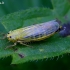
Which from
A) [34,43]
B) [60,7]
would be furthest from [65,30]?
[34,43]

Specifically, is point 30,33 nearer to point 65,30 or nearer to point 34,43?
point 34,43

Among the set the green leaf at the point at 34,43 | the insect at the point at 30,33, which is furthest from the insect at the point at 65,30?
the insect at the point at 30,33

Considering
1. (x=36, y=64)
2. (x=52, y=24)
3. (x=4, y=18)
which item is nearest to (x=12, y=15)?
(x=4, y=18)

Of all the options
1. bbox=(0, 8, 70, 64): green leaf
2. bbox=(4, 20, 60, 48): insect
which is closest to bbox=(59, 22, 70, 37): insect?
bbox=(0, 8, 70, 64): green leaf

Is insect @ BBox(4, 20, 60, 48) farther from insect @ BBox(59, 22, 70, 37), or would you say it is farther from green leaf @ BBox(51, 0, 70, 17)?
green leaf @ BBox(51, 0, 70, 17)

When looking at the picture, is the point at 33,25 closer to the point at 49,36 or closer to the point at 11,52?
the point at 49,36
